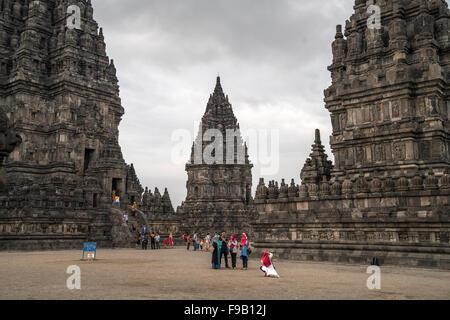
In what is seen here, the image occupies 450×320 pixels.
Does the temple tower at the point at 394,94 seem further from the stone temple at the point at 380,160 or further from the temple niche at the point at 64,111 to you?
the temple niche at the point at 64,111

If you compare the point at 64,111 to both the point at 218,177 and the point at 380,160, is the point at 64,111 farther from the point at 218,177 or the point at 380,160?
the point at 380,160

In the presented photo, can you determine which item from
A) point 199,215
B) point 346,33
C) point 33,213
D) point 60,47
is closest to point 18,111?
point 60,47

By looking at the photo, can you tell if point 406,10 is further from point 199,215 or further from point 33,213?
point 199,215

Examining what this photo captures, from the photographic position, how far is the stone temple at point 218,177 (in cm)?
5047

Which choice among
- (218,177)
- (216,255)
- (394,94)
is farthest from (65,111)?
(394,94)

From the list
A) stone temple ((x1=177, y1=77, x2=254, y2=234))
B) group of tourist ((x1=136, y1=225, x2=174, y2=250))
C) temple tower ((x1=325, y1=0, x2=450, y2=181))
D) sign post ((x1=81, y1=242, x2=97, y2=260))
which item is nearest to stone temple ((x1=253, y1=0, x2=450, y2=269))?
temple tower ((x1=325, y1=0, x2=450, y2=181))

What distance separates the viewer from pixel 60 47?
139ft

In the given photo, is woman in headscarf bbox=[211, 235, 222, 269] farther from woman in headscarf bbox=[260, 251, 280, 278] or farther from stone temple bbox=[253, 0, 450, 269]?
stone temple bbox=[253, 0, 450, 269]

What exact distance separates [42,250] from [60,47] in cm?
2202

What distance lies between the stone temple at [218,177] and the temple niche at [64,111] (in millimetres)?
9437

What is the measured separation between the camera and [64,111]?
136 ft

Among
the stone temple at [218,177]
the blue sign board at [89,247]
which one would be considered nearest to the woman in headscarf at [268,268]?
the blue sign board at [89,247]

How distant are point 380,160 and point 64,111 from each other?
31233mm

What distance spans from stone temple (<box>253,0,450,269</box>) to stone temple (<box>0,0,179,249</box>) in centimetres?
1772
